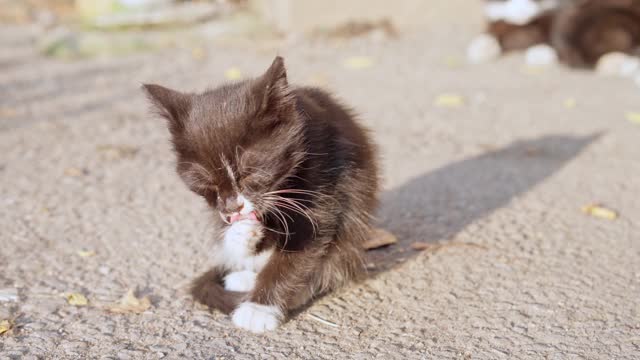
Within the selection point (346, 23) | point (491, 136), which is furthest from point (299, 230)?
point (346, 23)

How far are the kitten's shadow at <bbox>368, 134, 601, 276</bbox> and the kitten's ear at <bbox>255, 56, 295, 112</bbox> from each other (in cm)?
112

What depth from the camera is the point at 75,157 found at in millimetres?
5199

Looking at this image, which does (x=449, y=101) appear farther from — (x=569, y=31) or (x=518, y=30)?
(x=518, y=30)

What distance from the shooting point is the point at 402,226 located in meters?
4.02

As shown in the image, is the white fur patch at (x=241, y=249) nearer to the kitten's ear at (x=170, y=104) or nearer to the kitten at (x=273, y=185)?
the kitten at (x=273, y=185)

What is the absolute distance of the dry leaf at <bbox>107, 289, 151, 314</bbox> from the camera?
3039 millimetres

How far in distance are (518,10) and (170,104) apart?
569 cm

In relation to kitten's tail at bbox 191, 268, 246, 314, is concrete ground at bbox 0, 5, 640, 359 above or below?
below

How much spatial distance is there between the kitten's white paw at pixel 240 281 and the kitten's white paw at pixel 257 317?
26 cm

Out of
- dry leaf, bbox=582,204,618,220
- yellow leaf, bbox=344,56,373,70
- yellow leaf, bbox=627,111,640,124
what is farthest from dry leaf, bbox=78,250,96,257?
yellow leaf, bbox=344,56,373,70

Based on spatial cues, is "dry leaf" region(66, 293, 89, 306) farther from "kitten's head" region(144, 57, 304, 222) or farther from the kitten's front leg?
"kitten's head" region(144, 57, 304, 222)

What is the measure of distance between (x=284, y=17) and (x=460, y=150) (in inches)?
190

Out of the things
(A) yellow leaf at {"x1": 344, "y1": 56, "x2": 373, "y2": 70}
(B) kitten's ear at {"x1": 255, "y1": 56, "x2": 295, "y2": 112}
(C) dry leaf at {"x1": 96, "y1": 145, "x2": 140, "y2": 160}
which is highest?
(B) kitten's ear at {"x1": 255, "y1": 56, "x2": 295, "y2": 112}

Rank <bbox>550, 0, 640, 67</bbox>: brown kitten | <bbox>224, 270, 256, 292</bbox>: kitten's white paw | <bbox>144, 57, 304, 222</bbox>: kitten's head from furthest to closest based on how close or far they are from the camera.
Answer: <bbox>550, 0, 640, 67</bbox>: brown kitten
<bbox>224, 270, 256, 292</bbox>: kitten's white paw
<bbox>144, 57, 304, 222</bbox>: kitten's head
